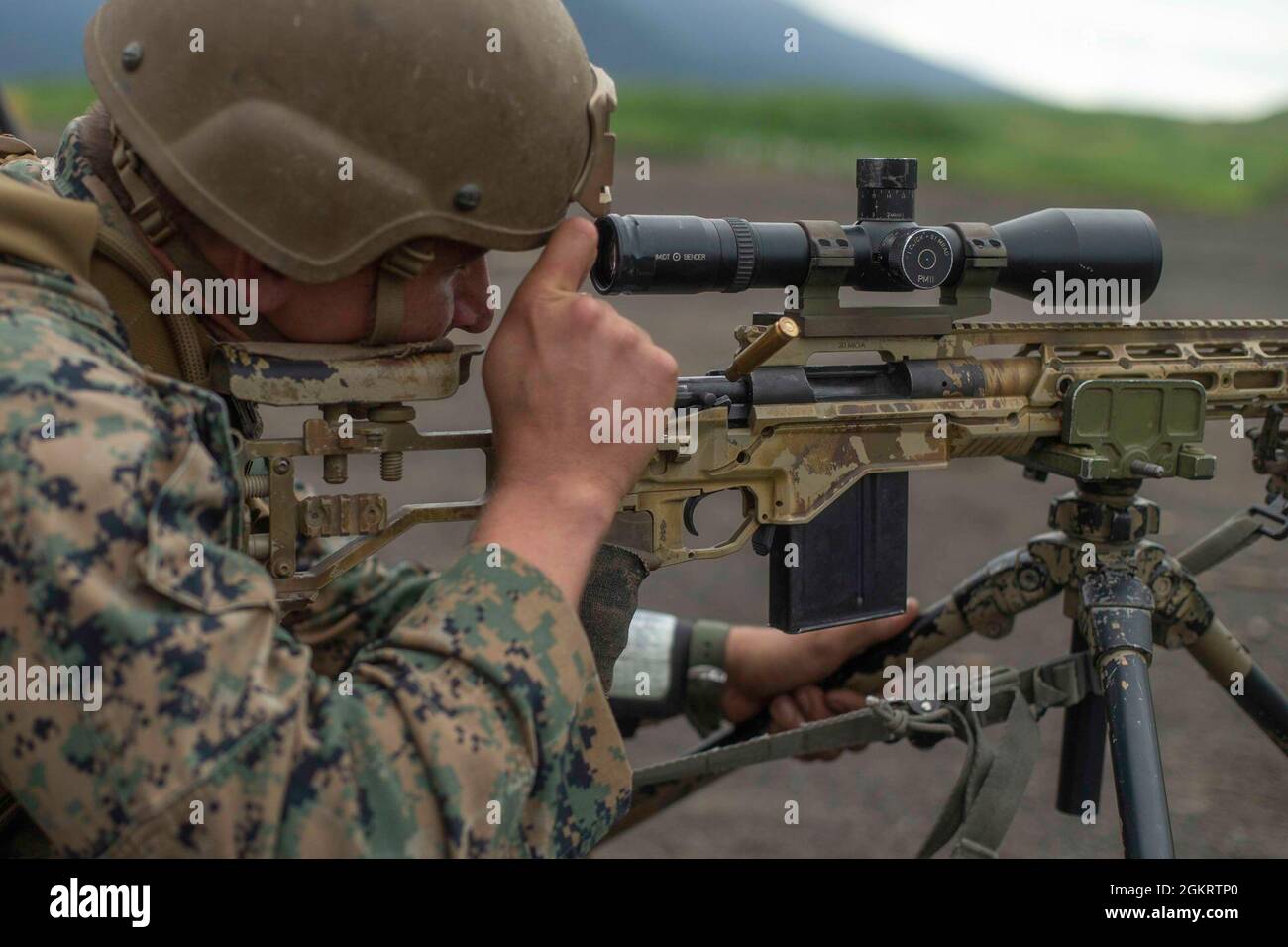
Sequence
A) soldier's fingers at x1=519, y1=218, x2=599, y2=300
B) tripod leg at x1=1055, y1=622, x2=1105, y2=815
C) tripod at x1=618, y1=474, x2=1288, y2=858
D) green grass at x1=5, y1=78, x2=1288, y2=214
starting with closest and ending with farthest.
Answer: soldier's fingers at x1=519, y1=218, x2=599, y2=300 < tripod at x1=618, y1=474, x2=1288, y2=858 < tripod leg at x1=1055, y1=622, x2=1105, y2=815 < green grass at x1=5, y1=78, x2=1288, y2=214

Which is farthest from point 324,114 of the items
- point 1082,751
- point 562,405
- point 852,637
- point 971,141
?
point 971,141

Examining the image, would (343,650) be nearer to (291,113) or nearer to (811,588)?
(811,588)

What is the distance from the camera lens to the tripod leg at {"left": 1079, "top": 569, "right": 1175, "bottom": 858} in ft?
8.29

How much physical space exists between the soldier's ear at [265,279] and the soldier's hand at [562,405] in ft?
1.12

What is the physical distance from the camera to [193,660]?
149 cm

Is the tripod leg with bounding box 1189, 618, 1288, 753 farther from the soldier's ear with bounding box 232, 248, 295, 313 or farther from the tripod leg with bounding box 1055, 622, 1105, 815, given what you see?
the soldier's ear with bounding box 232, 248, 295, 313

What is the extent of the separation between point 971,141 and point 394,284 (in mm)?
27530

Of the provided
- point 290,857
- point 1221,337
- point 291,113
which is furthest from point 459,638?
point 1221,337

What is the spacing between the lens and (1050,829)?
489 centimetres

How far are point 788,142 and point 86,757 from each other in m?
29.0

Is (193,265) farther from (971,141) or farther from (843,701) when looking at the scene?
(971,141)

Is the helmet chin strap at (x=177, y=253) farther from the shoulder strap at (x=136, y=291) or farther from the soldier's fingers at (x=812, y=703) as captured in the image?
the soldier's fingers at (x=812, y=703)

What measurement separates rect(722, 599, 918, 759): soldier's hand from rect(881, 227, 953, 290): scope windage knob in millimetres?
906

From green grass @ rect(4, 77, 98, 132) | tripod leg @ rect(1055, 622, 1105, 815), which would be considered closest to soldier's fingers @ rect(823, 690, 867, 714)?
tripod leg @ rect(1055, 622, 1105, 815)
